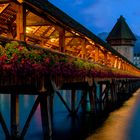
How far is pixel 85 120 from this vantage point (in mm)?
23703

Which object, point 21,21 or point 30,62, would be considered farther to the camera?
point 21,21

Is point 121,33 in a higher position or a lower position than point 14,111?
higher

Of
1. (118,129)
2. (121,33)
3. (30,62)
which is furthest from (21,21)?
(121,33)

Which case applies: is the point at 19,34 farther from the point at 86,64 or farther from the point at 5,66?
the point at 86,64

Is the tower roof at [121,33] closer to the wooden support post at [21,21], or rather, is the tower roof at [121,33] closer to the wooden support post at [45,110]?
the wooden support post at [45,110]

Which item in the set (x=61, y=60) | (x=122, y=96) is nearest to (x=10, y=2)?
(x=61, y=60)

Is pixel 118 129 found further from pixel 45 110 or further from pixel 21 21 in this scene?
pixel 21 21

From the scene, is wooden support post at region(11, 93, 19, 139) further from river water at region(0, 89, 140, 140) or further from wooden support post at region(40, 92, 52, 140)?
wooden support post at region(40, 92, 52, 140)

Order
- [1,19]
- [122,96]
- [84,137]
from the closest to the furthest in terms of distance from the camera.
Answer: [1,19] → [84,137] → [122,96]

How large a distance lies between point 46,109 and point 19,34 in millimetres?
2606

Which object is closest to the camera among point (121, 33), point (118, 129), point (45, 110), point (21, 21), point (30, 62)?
point (30, 62)

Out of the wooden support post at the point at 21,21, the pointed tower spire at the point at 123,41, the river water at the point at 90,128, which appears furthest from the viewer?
the pointed tower spire at the point at 123,41

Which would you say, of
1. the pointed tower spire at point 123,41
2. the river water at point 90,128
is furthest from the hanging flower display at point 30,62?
the pointed tower spire at point 123,41

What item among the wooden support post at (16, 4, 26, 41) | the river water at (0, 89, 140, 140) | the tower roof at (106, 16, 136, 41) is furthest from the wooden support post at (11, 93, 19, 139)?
the tower roof at (106, 16, 136, 41)
